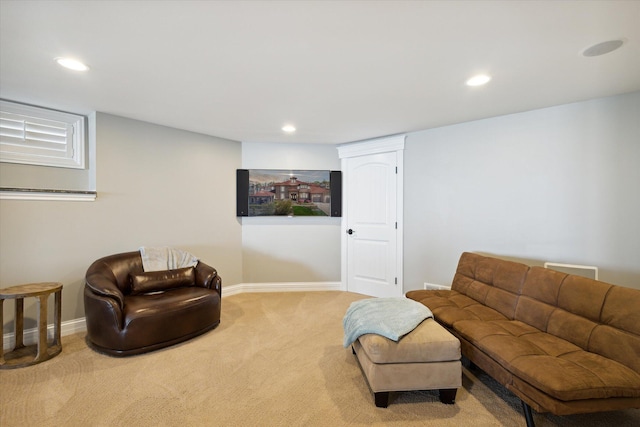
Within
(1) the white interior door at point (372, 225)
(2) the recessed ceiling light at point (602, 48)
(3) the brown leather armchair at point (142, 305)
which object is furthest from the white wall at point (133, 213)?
(2) the recessed ceiling light at point (602, 48)

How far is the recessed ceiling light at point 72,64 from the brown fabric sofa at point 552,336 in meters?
3.38

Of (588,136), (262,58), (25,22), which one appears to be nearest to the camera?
(25,22)

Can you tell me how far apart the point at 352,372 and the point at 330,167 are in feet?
10.1

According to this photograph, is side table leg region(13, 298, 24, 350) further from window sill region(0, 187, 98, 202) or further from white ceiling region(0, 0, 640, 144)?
white ceiling region(0, 0, 640, 144)

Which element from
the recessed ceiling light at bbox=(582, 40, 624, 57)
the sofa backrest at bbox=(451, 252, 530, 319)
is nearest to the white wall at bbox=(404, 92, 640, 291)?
the sofa backrest at bbox=(451, 252, 530, 319)

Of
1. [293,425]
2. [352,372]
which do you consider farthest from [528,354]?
[293,425]

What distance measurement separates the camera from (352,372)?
233 cm

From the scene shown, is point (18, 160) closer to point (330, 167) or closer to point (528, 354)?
point (330, 167)

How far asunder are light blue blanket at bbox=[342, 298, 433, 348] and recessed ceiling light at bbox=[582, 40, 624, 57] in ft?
6.83

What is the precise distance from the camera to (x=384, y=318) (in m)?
2.11

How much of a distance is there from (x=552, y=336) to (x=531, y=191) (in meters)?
1.64

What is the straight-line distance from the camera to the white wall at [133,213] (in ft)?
9.34

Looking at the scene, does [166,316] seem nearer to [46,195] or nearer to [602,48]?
[46,195]

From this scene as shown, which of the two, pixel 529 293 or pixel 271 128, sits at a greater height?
pixel 271 128
